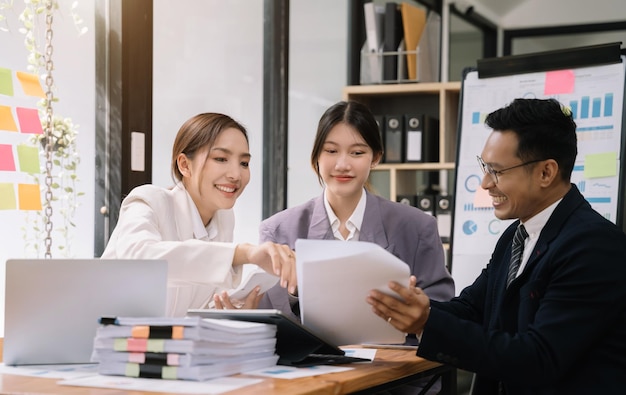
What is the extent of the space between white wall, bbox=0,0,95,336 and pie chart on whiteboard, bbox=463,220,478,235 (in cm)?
163

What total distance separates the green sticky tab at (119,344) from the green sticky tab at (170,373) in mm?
95

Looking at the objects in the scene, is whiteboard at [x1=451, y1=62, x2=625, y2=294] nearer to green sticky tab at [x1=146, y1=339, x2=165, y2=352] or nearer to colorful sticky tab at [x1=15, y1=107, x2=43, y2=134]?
colorful sticky tab at [x1=15, y1=107, x2=43, y2=134]

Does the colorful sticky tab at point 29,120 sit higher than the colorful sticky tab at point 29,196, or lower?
higher

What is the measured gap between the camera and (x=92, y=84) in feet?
10.2

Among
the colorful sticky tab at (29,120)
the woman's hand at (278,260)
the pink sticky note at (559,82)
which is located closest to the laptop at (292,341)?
the woman's hand at (278,260)

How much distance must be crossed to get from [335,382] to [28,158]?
5.23ft

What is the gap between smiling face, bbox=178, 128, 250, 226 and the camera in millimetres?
2453

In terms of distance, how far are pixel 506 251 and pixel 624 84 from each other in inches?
66.6

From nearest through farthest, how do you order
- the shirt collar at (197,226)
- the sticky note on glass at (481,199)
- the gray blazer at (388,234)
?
1. the shirt collar at (197,226)
2. the gray blazer at (388,234)
3. the sticky note on glass at (481,199)

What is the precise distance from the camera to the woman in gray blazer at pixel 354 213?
2621 mm

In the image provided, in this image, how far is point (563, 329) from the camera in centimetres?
170

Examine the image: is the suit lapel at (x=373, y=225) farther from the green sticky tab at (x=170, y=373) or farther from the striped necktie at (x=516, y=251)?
the green sticky tab at (x=170, y=373)

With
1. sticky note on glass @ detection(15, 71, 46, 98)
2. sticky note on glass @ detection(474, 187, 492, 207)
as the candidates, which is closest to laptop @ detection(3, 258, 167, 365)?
sticky note on glass @ detection(15, 71, 46, 98)

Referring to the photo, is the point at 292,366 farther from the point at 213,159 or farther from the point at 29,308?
the point at 213,159
